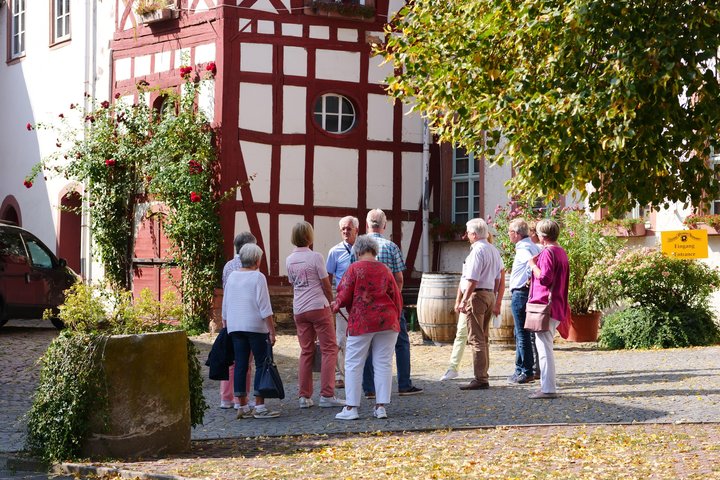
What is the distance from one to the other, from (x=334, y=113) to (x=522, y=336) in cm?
815

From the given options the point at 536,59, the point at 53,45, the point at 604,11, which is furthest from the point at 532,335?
the point at 53,45

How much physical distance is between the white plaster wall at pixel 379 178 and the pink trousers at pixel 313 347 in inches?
354

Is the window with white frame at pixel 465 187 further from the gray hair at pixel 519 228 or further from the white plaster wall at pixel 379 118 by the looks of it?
the gray hair at pixel 519 228

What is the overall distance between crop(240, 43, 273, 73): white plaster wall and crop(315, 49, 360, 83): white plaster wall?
0.77 m

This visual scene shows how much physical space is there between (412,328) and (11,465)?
10.7 m

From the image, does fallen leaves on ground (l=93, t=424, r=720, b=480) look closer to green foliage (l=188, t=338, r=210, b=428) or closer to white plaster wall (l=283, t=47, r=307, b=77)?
green foliage (l=188, t=338, r=210, b=428)

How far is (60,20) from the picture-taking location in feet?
74.5

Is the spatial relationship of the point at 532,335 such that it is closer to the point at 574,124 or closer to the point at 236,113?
the point at 574,124

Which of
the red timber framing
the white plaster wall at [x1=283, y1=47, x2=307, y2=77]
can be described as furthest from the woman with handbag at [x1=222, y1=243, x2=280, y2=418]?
the white plaster wall at [x1=283, y1=47, x2=307, y2=77]

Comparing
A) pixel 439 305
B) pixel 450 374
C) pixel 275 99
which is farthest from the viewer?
pixel 275 99

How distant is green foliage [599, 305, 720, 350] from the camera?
46.5ft

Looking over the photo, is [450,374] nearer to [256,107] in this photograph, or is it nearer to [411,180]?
[256,107]

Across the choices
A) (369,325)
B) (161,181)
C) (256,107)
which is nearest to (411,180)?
(256,107)

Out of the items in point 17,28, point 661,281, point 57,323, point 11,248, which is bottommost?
point 57,323
